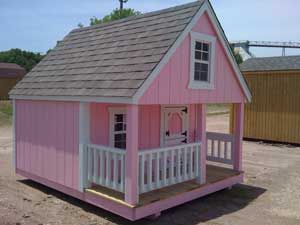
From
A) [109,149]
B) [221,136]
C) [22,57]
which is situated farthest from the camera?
[22,57]

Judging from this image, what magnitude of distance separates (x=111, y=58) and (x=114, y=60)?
0.18 meters

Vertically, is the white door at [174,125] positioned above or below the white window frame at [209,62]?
below

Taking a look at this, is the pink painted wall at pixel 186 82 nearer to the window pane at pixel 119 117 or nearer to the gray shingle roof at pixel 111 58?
the gray shingle roof at pixel 111 58

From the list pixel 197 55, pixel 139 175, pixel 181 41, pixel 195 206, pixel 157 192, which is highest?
pixel 181 41

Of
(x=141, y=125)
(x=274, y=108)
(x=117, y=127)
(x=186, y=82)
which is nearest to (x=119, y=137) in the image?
(x=117, y=127)

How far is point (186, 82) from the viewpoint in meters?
6.77

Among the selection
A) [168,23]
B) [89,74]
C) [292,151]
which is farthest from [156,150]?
[292,151]

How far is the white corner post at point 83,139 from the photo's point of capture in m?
6.62

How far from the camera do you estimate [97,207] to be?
269 inches

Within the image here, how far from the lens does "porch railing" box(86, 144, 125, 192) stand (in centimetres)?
612

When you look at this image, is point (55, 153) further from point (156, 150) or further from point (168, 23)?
point (168, 23)

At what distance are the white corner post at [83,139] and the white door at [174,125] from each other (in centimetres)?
241

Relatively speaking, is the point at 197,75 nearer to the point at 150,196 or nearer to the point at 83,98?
the point at 83,98

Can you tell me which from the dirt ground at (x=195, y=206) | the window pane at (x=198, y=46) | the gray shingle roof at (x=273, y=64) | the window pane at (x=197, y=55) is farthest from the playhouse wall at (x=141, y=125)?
the gray shingle roof at (x=273, y=64)
